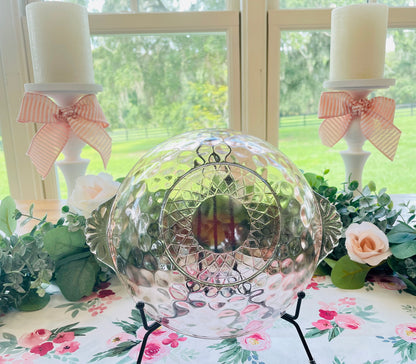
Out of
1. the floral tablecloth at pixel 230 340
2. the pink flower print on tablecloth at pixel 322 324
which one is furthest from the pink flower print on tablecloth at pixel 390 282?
the pink flower print on tablecloth at pixel 322 324

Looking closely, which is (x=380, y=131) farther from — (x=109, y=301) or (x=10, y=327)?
(x=10, y=327)

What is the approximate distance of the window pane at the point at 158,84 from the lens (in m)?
1.15

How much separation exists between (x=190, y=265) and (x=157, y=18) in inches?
35.5


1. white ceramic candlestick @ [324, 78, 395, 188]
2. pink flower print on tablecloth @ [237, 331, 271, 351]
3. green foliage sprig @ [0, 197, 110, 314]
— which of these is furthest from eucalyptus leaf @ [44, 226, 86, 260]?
white ceramic candlestick @ [324, 78, 395, 188]

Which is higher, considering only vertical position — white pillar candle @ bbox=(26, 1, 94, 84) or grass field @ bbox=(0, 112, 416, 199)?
white pillar candle @ bbox=(26, 1, 94, 84)

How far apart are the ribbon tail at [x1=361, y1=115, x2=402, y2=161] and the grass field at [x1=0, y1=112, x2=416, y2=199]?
1.55ft

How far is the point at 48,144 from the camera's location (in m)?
0.72

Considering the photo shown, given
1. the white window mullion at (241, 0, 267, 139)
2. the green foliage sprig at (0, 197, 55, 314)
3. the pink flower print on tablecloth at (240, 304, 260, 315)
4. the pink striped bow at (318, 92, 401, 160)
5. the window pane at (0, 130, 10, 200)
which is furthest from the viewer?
the window pane at (0, 130, 10, 200)

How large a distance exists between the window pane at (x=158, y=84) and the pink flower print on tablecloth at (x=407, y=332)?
87 cm

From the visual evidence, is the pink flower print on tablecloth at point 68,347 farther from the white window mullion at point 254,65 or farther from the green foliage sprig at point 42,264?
the white window mullion at point 254,65

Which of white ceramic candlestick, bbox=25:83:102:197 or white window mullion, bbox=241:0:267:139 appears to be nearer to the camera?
white ceramic candlestick, bbox=25:83:102:197

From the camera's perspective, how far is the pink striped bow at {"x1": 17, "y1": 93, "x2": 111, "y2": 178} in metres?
0.69

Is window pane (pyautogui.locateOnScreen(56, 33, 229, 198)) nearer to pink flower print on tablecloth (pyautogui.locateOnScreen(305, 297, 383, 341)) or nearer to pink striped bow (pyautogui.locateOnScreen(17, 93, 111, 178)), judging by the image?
pink striped bow (pyautogui.locateOnScreen(17, 93, 111, 178))

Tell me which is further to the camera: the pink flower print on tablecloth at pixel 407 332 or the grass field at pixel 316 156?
the grass field at pixel 316 156
